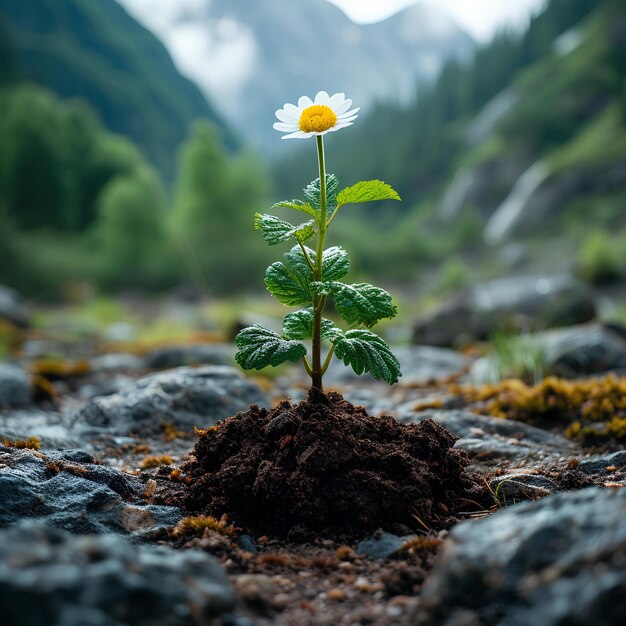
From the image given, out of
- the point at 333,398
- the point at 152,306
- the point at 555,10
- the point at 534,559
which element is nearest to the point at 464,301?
the point at 333,398

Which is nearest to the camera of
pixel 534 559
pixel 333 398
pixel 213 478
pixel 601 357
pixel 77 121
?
pixel 534 559

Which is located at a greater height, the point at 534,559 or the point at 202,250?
the point at 202,250

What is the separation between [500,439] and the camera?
3664mm

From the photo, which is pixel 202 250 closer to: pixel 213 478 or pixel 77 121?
pixel 77 121

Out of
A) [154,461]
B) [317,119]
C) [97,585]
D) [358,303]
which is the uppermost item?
[317,119]

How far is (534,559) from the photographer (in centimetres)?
160

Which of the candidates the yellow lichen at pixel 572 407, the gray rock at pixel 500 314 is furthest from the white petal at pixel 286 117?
the gray rock at pixel 500 314

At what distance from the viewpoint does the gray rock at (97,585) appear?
4.47ft

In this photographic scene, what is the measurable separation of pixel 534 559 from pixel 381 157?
210 ft

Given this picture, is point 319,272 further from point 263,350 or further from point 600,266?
point 600,266

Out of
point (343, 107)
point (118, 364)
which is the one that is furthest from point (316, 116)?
point (118, 364)

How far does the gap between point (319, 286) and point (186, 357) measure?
16.0 ft

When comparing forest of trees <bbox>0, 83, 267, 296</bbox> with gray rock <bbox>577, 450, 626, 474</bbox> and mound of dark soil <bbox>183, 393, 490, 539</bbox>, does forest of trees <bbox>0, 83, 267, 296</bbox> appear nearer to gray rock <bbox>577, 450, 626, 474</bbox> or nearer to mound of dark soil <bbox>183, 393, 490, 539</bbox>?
mound of dark soil <bbox>183, 393, 490, 539</bbox>

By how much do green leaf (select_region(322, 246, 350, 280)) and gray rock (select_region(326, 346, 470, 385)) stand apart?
147 inches
